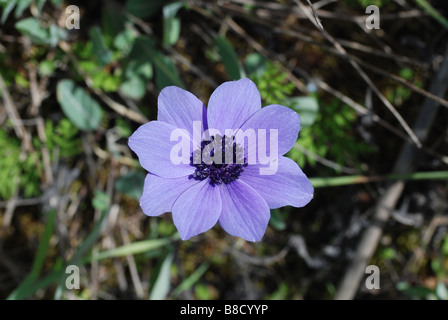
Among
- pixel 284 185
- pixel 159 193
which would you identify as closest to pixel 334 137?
pixel 284 185

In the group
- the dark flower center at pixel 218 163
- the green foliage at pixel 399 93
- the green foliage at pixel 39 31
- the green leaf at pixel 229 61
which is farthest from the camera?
the green foliage at pixel 399 93

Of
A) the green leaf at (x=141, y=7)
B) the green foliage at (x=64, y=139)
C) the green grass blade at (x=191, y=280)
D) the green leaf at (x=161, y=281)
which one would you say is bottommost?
the green grass blade at (x=191, y=280)

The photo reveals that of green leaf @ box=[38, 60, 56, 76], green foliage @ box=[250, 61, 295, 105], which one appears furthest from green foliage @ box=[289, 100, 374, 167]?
green leaf @ box=[38, 60, 56, 76]

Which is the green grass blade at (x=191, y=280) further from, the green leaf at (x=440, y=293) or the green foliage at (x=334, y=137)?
the green leaf at (x=440, y=293)

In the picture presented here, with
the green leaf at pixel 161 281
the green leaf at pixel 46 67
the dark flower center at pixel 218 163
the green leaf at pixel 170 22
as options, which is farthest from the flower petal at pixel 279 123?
the green leaf at pixel 46 67

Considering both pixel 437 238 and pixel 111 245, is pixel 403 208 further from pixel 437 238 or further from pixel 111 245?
pixel 111 245

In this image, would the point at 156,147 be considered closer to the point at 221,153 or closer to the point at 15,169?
the point at 221,153
